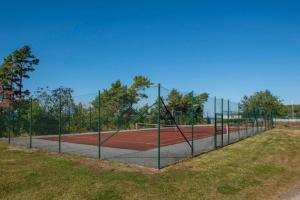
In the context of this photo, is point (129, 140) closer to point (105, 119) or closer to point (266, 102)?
point (105, 119)

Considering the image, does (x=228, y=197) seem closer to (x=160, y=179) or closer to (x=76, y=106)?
(x=160, y=179)

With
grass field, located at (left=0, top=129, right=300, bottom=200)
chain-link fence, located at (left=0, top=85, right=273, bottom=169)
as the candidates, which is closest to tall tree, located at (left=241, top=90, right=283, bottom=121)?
chain-link fence, located at (left=0, top=85, right=273, bottom=169)

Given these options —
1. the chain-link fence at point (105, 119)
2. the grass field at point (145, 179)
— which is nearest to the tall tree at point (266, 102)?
the chain-link fence at point (105, 119)

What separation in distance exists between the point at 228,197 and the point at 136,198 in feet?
6.82

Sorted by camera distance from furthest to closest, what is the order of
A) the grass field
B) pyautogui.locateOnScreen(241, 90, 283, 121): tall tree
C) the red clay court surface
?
1. pyautogui.locateOnScreen(241, 90, 283, 121): tall tree
2. the red clay court surface
3. the grass field

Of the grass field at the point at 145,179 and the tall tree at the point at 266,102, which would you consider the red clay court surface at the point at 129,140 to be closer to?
the grass field at the point at 145,179

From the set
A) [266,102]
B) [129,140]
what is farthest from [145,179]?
[266,102]

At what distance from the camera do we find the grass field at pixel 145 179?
6.55 m

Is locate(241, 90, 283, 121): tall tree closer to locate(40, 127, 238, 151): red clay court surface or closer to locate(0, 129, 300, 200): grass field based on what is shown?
locate(40, 127, 238, 151): red clay court surface

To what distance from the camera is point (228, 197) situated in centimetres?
639

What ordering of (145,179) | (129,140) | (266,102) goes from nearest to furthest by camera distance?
(145,179), (129,140), (266,102)

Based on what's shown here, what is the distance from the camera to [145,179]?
305 inches

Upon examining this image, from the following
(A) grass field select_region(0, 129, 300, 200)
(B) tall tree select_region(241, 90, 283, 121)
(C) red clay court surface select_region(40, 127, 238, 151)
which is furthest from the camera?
(B) tall tree select_region(241, 90, 283, 121)

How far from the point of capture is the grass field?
21.5ft
